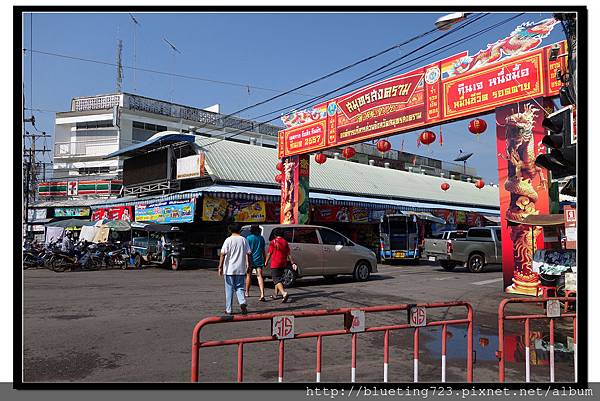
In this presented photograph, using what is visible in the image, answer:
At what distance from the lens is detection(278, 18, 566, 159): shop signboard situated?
1233 centimetres

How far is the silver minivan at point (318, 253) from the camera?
1288 cm

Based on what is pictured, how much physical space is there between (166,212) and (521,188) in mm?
16046

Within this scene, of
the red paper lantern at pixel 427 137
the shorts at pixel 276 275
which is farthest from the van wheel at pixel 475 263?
the shorts at pixel 276 275

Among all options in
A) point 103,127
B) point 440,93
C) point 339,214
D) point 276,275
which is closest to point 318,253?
point 276,275

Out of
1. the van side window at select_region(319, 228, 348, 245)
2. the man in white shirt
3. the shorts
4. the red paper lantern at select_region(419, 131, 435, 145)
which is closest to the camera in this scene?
the man in white shirt

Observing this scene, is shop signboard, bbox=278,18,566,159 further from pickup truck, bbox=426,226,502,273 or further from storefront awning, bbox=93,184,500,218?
pickup truck, bbox=426,226,502,273

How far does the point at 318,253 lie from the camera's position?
13422mm

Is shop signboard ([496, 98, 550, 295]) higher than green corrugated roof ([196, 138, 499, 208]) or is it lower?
lower

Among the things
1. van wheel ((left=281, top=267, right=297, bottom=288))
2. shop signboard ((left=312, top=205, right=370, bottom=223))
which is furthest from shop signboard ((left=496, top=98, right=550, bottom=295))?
shop signboard ((left=312, top=205, right=370, bottom=223))

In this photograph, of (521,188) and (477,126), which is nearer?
(521,188)

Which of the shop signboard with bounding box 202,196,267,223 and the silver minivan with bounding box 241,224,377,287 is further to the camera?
the shop signboard with bounding box 202,196,267,223

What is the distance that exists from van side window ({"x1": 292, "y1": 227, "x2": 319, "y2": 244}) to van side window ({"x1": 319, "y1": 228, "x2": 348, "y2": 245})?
27 cm

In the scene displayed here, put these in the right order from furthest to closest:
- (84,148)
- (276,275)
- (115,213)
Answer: (84,148) < (115,213) < (276,275)

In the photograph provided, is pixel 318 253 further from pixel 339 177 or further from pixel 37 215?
pixel 37 215
